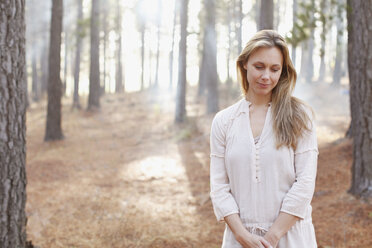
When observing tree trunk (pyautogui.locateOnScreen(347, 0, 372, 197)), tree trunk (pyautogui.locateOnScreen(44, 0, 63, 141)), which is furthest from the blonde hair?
tree trunk (pyautogui.locateOnScreen(44, 0, 63, 141))

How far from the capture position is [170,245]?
17.5 feet

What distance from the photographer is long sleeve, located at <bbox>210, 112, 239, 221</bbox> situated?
2.47 metres

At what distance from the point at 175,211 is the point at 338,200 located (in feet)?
9.63

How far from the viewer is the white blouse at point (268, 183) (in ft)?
7.68

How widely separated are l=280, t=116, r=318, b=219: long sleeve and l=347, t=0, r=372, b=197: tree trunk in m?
3.76

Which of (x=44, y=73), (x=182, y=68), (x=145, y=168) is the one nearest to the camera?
(x=145, y=168)

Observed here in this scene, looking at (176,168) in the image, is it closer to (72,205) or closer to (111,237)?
(72,205)

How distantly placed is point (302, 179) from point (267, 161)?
9.6 inches

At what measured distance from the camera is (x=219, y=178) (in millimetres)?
2545

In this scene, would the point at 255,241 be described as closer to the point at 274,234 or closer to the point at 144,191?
the point at 274,234

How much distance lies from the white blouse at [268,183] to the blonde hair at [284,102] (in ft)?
0.15

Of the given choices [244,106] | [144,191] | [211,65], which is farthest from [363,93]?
[211,65]

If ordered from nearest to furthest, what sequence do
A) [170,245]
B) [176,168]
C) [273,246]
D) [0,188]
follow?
1. [273,246]
2. [0,188]
3. [170,245]
4. [176,168]

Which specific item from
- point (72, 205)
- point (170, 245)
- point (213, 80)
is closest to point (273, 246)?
point (170, 245)
